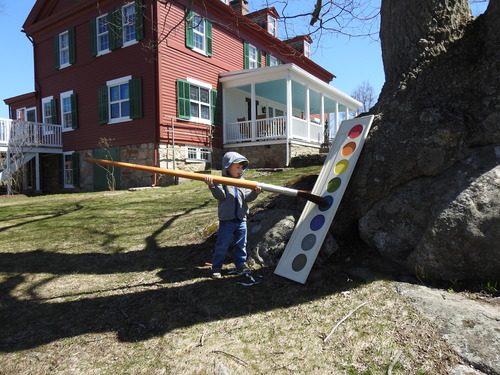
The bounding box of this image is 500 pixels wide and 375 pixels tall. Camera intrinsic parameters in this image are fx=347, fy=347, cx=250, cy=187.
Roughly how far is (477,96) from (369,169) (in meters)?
1.01

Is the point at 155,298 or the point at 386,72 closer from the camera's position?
the point at 155,298

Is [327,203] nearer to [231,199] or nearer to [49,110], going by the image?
[231,199]

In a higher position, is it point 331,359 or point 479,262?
point 479,262

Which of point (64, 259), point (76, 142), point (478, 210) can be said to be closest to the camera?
point (478, 210)

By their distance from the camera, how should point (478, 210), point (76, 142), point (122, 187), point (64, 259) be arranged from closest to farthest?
point (478, 210)
point (64, 259)
point (122, 187)
point (76, 142)

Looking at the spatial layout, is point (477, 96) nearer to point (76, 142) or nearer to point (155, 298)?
point (155, 298)

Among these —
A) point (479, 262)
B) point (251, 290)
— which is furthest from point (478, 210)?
point (251, 290)

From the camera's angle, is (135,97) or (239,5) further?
(239,5)

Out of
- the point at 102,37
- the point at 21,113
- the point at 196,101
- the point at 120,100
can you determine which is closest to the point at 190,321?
the point at 196,101

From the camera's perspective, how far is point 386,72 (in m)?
3.61

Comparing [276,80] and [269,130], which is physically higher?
[276,80]

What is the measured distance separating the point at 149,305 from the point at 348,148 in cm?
Result: 231

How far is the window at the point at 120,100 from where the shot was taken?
12758 millimetres

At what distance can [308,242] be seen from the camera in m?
3.04
